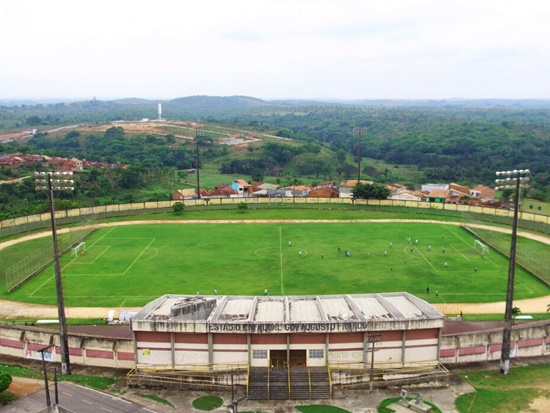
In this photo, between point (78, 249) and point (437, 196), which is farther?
point (437, 196)

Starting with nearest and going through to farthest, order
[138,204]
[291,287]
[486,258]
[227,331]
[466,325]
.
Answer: [227,331], [466,325], [291,287], [486,258], [138,204]

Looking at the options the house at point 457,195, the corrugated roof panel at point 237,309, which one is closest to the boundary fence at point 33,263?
the corrugated roof panel at point 237,309

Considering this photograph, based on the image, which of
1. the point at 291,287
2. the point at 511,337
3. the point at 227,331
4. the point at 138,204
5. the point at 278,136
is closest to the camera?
the point at 227,331

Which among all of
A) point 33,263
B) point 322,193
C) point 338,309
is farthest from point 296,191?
point 338,309

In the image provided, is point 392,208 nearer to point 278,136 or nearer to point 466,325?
point 466,325

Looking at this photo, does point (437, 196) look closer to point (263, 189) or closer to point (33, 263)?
point (263, 189)

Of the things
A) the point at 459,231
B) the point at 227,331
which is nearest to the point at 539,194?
the point at 459,231
